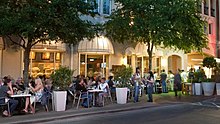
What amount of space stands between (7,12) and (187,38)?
11961 millimetres

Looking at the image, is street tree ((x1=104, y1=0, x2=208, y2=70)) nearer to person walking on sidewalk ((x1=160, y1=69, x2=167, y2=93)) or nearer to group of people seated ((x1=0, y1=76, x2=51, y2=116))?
person walking on sidewalk ((x1=160, y1=69, x2=167, y2=93))

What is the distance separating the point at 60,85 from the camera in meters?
13.3

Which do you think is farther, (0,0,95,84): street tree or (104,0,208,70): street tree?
(104,0,208,70): street tree

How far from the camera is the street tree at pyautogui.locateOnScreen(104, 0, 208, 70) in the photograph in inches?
732

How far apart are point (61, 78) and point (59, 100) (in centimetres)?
97

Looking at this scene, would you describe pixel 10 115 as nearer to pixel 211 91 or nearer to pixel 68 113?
pixel 68 113

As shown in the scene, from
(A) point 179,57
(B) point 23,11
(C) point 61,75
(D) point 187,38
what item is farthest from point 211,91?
(B) point 23,11

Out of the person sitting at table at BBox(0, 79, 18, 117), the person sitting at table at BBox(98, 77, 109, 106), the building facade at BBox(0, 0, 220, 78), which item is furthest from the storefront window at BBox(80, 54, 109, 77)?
the person sitting at table at BBox(0, 79, 18, 117)

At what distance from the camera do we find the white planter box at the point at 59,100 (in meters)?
13.0

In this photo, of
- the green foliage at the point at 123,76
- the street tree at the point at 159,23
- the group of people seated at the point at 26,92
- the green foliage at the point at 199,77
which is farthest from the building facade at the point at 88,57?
the group of people seated at the point at 26,92

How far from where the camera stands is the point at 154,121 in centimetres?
1033

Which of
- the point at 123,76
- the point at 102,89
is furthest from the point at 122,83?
the point at 102,89

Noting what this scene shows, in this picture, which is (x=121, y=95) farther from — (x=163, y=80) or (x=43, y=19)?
(x=163, y=80)

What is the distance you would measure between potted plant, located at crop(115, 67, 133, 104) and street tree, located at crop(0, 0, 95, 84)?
299 centimetres
